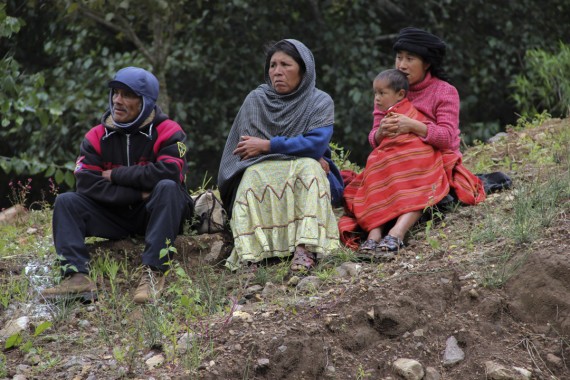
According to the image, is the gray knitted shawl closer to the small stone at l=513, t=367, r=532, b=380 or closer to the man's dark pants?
the man's dark pants

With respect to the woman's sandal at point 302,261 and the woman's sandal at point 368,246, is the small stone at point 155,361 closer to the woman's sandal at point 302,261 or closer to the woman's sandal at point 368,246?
the woman's sandal at point 302,261

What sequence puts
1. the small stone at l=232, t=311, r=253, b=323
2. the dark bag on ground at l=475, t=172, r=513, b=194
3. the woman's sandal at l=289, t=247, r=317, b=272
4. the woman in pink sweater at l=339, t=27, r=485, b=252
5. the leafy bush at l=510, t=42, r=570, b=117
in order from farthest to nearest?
the leafy bush at l=510, t=42, r=570, b=117
the dark bag on ground at l=475, t=172, r=513, b=194
the woman in pink sweater at l=339, t=27, r=485, b=252
the woman's sandal at l=289, t=247, r=317, b=272
the small stone at l=232, t=311, r=253, b=323

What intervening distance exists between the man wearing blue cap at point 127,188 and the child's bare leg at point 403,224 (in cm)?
123

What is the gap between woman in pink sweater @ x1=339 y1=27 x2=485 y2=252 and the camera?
18.8 ft

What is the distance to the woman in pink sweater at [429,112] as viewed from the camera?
18.8 ft

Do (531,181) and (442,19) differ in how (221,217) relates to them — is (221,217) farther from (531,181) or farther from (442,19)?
(442,19)

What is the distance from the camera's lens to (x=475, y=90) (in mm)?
11555

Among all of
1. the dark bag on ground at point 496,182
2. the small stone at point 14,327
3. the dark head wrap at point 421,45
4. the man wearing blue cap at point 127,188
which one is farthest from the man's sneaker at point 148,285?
the dark bag on ground at point 496,182

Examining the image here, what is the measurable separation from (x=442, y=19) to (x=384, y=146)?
638 cm

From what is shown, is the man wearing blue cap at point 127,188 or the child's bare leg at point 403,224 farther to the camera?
the child's bare leg at point 403,224

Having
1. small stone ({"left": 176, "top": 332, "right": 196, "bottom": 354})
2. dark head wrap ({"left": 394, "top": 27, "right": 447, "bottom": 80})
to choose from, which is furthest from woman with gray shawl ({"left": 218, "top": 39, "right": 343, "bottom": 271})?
small stone ({"left": 176, "top": 332, "right": 196, "bottom": 354})

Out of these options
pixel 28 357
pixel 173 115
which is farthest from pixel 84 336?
pixel 173 115

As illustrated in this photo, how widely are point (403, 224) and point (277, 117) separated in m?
1.01

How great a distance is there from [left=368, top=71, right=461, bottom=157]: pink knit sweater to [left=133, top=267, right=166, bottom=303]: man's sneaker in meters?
1.62
